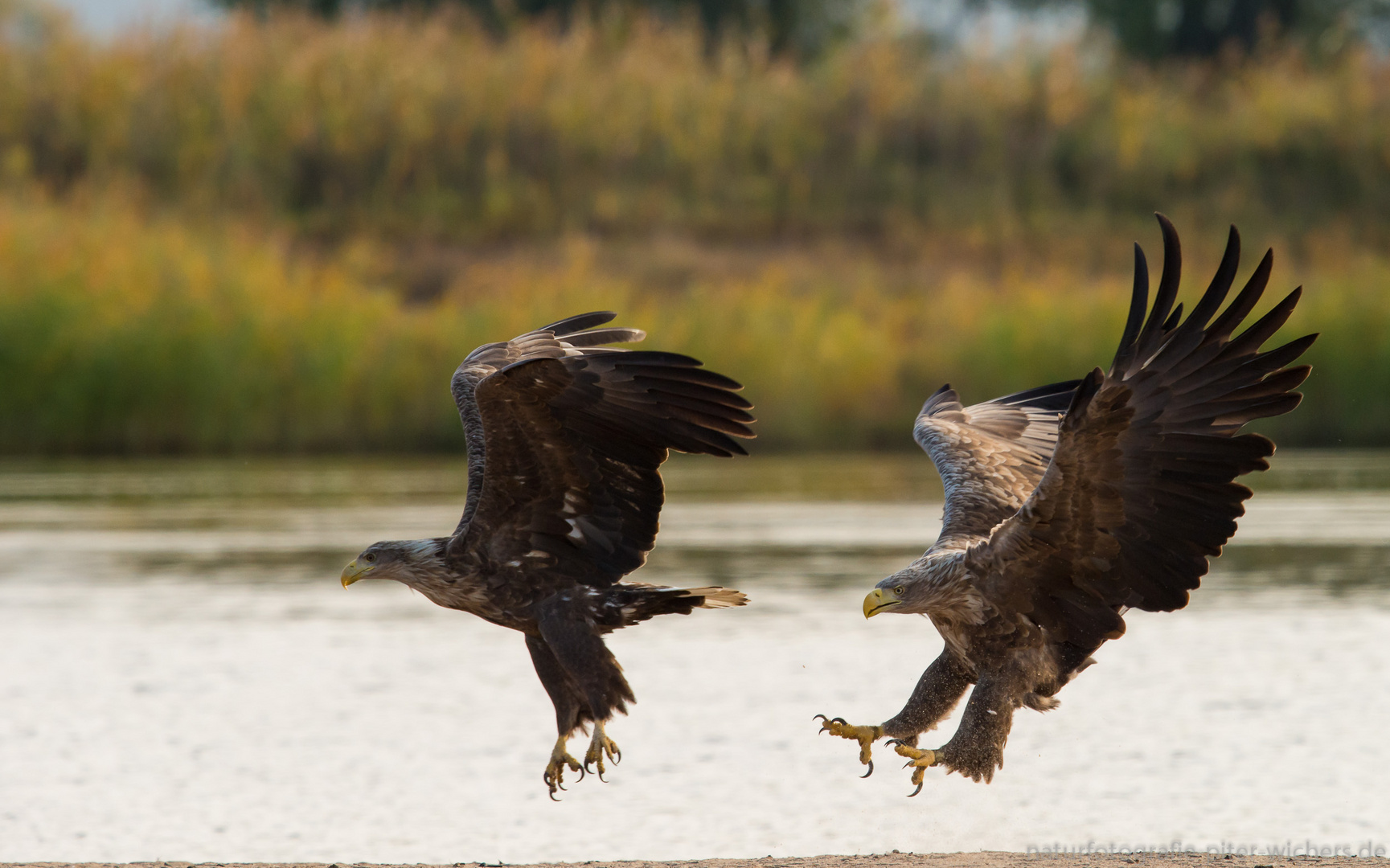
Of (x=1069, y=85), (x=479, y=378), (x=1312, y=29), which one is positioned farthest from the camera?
(x=1312, y=29)

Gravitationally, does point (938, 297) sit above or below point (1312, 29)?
below

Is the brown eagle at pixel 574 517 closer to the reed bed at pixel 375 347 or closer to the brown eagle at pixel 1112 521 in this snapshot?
the brown eagle at pixel 1112 521

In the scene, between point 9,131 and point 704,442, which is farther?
point 9,131

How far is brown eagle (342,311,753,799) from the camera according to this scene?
6.59 m

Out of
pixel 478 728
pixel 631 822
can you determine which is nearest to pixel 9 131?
pixel 478 728

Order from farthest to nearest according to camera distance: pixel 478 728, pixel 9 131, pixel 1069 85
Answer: pixel 1069 85
pixel 9 131
pixel 478 728

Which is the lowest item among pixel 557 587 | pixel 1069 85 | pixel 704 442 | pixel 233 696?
pixel 233 696

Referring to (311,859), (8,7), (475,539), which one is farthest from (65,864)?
(8,7)

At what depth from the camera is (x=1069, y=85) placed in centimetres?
2689

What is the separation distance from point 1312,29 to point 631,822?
115 ft

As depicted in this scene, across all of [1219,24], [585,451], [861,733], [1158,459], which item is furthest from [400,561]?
[1219,24]

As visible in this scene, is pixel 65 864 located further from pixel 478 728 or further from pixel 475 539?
pixel 478 728

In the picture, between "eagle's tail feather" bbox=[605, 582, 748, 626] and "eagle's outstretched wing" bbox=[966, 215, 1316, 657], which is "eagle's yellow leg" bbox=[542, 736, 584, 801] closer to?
"eagle's tail feather" bbox=[605, 582, 748, 626]

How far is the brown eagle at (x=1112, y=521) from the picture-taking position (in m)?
5.62
